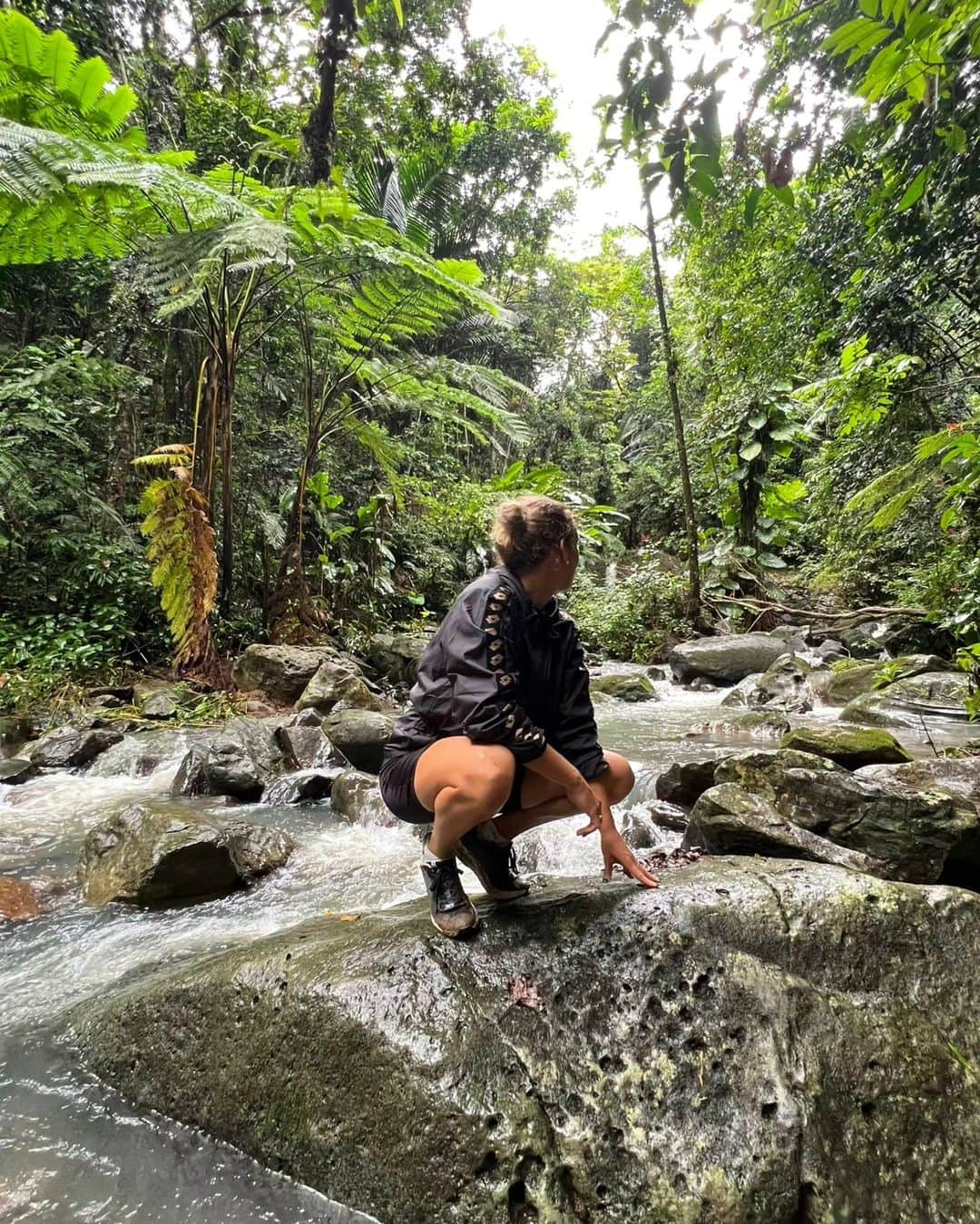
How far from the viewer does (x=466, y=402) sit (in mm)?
8586

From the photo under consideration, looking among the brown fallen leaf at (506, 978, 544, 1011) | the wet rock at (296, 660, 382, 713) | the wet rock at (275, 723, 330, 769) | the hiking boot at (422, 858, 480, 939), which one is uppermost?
the wet rock at (296, 660, 382, 713)

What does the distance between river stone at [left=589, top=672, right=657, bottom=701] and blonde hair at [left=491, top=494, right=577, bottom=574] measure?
6591 mm

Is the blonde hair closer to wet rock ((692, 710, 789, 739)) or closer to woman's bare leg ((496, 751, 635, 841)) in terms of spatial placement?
woman's bare leg ((496, 751, 635, 841))

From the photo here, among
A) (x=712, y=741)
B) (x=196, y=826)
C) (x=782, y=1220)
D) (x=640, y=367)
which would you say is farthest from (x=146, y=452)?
(x=640, y=367)

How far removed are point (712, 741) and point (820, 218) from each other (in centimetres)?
572

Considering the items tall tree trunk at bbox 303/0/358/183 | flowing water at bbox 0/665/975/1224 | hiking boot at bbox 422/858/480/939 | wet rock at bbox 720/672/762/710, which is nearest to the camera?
flowing water at bbox 0/665/975/1224

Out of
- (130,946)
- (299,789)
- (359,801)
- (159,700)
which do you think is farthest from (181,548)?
(130,946)

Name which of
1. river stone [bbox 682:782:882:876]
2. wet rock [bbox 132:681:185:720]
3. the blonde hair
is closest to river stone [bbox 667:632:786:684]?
wet rock [bbox 132:681:185:720]

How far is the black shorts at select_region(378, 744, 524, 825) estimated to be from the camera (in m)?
2.09

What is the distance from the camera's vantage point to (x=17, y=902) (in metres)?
3.14

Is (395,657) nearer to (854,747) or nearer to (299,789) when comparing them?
(299,789)

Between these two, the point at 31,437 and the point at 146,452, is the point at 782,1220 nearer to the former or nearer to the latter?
Result: the point at 31,437

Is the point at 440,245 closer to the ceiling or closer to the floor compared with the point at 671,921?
closer to the ceiling

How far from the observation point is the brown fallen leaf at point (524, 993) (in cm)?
179
